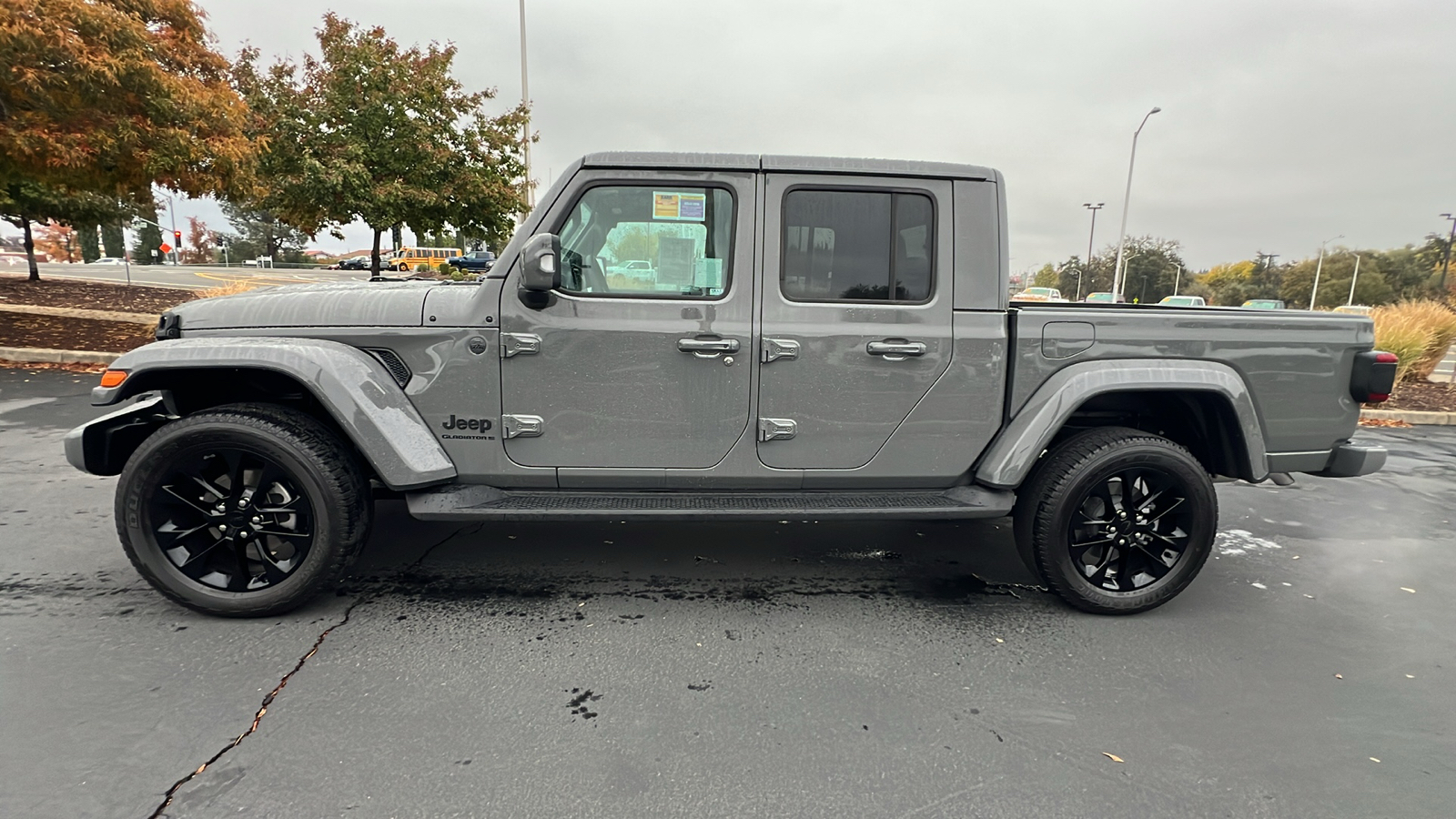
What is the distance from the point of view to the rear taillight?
315 cm

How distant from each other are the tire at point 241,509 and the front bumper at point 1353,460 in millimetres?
4371

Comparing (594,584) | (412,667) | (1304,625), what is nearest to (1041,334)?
(1304,625)

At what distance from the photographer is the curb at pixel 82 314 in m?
12.9

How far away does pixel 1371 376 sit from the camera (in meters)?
3.17

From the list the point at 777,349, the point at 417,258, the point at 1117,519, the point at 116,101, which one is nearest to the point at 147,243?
the point at 417,258

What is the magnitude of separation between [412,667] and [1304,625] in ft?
12.6

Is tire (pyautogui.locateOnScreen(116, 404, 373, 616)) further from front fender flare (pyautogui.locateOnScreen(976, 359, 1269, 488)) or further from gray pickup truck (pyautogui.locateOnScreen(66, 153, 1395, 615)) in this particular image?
front fender flare (pyautogui.locateOnScreen(976, 359, 1269, 488))

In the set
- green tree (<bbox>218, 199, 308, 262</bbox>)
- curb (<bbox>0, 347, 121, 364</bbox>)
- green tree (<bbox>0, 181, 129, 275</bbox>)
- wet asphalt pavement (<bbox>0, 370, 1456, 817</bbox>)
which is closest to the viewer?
wet asphalt pavement (<bbox>0, 370, 1456, 817</bbox>)

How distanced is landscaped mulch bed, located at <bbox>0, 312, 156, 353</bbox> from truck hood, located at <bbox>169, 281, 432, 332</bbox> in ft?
26.3

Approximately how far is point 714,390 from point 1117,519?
6.25 ft

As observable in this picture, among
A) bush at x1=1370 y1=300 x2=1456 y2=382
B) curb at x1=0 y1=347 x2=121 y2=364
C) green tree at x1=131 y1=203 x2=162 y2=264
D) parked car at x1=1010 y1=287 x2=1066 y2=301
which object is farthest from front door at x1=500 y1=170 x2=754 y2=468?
green tree at x1=131 y1=203 x2=162 y2=264

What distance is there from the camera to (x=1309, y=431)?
3.24 meters

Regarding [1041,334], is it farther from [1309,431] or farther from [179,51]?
[179,51]

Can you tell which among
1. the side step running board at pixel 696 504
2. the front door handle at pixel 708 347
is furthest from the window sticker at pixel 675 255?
the side step running board at pixel 696 504
